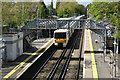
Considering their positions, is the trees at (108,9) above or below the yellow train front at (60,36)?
above

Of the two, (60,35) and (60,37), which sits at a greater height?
(60,35)

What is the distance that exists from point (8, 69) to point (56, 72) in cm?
323

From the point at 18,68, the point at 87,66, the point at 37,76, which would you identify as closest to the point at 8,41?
the point at 18,68

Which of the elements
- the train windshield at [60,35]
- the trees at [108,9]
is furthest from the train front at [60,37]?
the trees at [108,9]

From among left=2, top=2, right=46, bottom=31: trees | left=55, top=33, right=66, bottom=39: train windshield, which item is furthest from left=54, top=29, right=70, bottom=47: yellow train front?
left=2, top=2, right=46, bottom=31: trees

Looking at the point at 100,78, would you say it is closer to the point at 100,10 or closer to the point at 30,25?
the point at 100,10

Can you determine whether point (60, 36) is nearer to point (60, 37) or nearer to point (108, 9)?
point (60, 37)

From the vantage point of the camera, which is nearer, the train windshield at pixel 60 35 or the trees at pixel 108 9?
the trees at pixel 108 9

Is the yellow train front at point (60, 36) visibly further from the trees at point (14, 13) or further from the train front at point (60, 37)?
the trees at point (14, 13)

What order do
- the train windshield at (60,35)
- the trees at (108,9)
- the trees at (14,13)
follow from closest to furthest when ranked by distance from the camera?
the trees at (108,9) → the trees at (14,13) → the train windshield at (60,35)

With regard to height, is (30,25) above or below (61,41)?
above

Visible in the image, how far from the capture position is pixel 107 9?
54.9 feet

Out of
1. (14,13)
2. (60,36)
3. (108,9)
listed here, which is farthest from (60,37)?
(108,9)

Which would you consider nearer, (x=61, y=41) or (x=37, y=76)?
(x=37, y=76)
